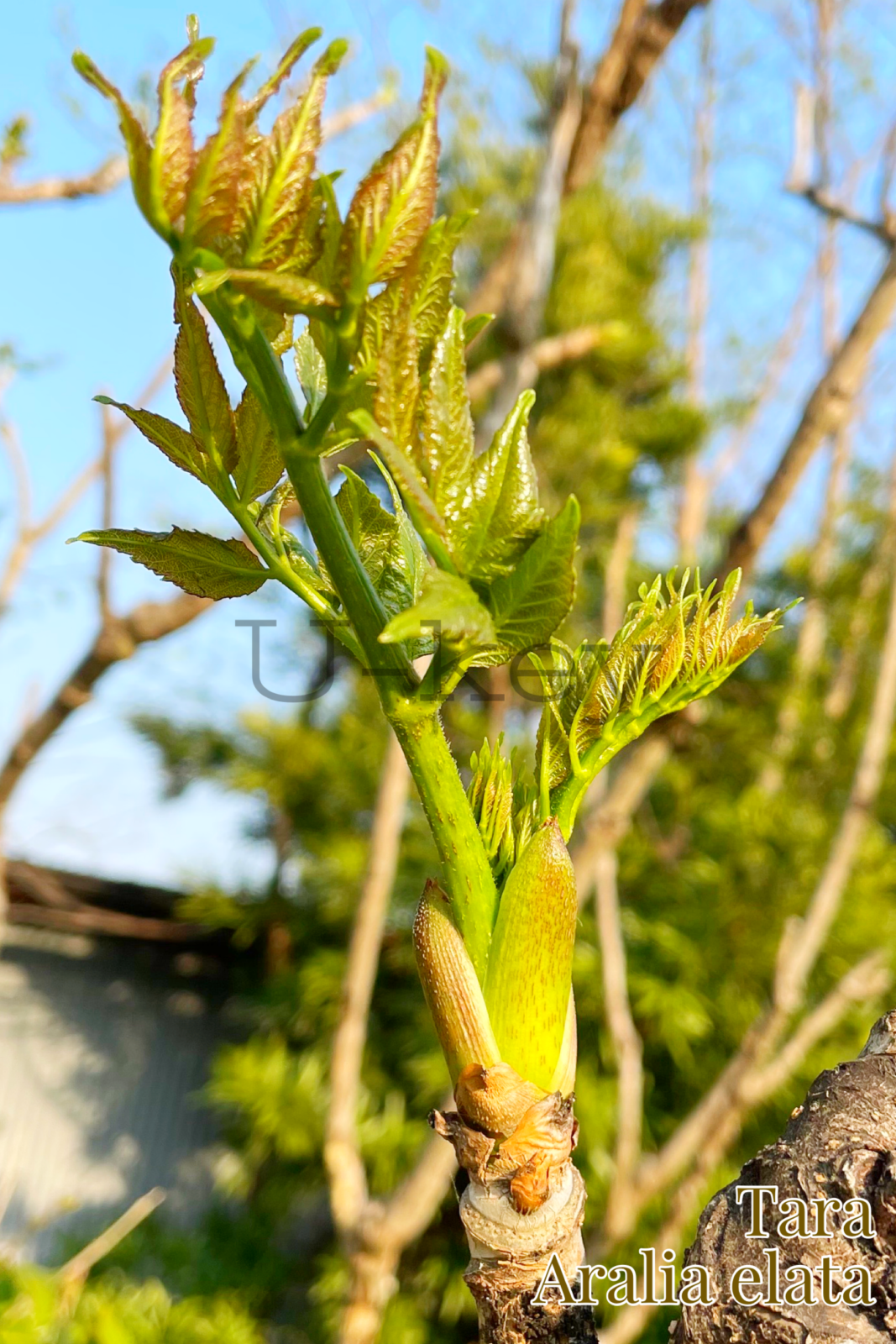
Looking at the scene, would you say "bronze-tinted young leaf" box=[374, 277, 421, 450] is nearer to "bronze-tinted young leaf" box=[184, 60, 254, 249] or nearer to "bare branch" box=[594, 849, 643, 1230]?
"bronze-tinted young leaf" box=[184, 60, 254, 249]

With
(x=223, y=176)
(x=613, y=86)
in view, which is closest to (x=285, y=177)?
(x=223, y=176)

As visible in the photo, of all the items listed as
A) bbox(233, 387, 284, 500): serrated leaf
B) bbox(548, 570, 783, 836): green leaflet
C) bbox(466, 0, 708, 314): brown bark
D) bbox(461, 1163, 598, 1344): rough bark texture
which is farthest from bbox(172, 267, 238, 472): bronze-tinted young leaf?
bbox(466, 0, 708, 314): brown bark

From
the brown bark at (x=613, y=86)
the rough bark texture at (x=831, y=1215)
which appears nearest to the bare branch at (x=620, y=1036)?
the brown bark at (x=613, y=86)

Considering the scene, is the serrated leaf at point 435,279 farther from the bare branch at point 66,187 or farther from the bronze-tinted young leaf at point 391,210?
the bare branch at point 66,187

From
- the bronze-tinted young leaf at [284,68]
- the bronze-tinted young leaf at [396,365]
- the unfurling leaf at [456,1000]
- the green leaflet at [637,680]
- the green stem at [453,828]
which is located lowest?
the unfurling leaf at [456,1000]

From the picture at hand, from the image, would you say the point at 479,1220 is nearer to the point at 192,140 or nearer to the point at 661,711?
the point at 661,711
